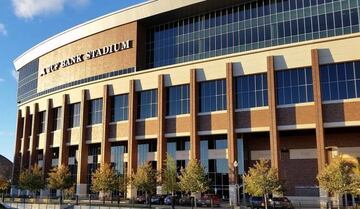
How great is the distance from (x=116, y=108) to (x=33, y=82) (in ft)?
90.9

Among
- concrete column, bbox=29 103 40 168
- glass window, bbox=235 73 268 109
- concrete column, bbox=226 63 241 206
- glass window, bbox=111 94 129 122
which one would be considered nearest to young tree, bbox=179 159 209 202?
concrete column, bbox=226 63 241 206

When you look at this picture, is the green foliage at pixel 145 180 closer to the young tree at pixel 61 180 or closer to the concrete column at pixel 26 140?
the young tree at pixel 61 180

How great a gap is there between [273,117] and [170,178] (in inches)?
540

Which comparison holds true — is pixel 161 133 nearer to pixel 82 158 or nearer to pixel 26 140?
pixel 82 158

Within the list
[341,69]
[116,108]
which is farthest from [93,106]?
[341,69]

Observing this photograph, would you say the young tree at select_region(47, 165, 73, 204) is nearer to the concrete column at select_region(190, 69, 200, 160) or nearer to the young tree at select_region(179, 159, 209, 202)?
the concrete column at select_region(190, 69, 200, 160)

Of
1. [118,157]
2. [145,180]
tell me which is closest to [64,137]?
[118,157]

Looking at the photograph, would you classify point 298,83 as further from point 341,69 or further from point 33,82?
point 33,82

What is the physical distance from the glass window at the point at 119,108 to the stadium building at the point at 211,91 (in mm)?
150

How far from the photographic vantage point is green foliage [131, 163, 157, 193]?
54031mm

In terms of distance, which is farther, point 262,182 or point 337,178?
point 262,182

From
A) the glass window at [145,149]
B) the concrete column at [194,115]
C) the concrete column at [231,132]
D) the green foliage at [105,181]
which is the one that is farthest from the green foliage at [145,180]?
the concrete column at [231,132]

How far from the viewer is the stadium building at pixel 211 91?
5069cm

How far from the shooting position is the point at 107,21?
7131 centimetres
